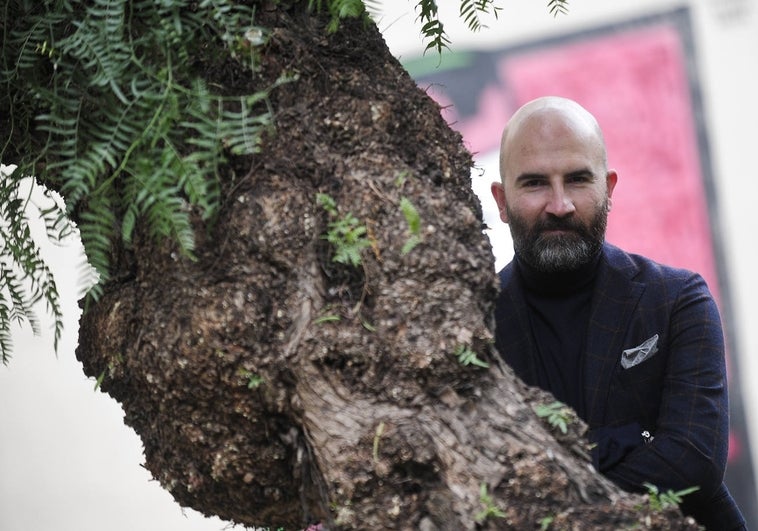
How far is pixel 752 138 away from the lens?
5000 millimetres

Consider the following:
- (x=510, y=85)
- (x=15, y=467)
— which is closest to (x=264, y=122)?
(x=510, y=85)

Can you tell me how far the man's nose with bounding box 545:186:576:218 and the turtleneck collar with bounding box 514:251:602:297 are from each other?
14 centimetres

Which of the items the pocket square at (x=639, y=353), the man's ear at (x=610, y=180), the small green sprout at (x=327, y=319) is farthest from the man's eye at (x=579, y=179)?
the small green sprout at (x=327, y=319)

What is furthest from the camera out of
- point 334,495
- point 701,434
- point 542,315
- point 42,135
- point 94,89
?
point 542,315

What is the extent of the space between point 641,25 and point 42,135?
433 centimetres

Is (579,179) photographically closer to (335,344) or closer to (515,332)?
(515,332)

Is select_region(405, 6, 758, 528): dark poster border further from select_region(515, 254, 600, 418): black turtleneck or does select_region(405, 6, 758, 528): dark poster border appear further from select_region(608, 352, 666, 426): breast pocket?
select_region(608, 352, 666, 426): breast pocket

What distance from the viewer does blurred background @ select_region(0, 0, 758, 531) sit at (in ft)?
16.3

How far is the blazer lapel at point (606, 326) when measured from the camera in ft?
6.48

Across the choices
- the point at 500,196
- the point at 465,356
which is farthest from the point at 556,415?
the point at 500,196

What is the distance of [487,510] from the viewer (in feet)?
3.97

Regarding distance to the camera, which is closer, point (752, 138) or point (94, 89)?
point (94, 89)

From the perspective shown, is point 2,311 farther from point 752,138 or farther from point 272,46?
point 752,138

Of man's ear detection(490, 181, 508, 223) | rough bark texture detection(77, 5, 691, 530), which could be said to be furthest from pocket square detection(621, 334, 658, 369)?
rough bark texture detection(77, 5, 691, 530)
